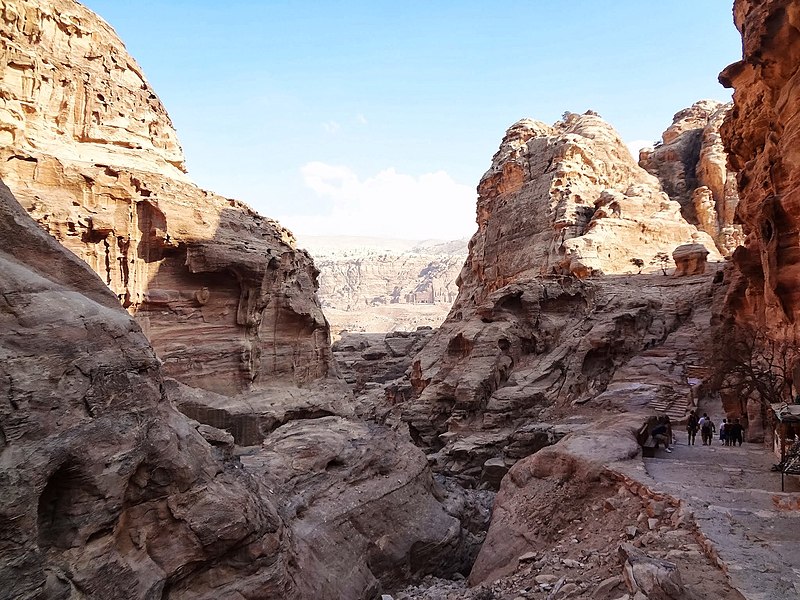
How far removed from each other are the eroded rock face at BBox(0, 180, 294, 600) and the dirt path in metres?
6.93

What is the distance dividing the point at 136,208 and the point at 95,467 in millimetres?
15780

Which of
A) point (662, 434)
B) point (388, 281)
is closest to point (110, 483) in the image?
point (662, 434)

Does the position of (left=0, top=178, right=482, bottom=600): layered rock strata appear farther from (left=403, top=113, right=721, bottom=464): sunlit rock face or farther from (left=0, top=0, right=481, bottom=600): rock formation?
(left=403, top=113, right=721, bottom=464): sunlit rock face

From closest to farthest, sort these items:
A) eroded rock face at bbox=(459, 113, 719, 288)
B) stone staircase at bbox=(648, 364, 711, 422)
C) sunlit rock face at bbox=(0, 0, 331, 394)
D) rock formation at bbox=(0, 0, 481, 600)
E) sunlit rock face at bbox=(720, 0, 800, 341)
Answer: rock formation at bbox=(0, 0, 481, 600)
sunlit rock face at bbox=(720, 0, 800, 341)
sunlit rock face at bbox=(0, 0, 331, 394)
stone staircase at bbox=(648, 364, 711, 422)
eroded rock face at bbox=(459, 113, 719, 288)

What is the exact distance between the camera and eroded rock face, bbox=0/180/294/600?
6.05 metres

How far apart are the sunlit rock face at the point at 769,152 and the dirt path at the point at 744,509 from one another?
18.3ft

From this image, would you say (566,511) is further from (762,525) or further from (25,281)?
(25,281)

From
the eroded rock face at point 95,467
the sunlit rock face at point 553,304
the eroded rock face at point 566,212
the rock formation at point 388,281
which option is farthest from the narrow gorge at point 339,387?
the rock formation at point 388,281

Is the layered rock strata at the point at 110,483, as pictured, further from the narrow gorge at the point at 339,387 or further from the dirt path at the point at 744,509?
the dirt path at the point at 744,509

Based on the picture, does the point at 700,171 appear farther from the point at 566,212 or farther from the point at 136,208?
the point at 136,208

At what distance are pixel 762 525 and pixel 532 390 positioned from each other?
1754cm

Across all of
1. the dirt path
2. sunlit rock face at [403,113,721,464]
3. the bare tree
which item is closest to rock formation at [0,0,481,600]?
the dirt path

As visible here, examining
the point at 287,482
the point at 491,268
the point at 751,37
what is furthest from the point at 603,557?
the point at 491,268

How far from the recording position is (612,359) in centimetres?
2673
